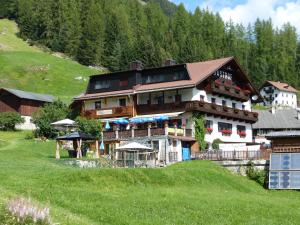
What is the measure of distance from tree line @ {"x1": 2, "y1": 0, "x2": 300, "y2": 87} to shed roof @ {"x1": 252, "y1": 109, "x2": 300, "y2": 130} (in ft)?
174

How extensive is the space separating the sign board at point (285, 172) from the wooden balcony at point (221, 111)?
52.6ft

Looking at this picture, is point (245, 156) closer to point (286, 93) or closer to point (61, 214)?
point (61, 214)

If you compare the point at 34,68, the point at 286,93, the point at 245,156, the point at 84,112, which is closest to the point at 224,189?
the point at 245,156

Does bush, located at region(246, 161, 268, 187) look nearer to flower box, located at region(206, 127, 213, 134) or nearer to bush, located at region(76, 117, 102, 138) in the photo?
flower box, located at region(206, 127, 213, 134)

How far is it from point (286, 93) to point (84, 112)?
95.2m

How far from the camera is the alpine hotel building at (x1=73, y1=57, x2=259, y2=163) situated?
55.4 meters

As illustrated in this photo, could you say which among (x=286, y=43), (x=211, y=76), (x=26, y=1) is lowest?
(x=211, y=76)

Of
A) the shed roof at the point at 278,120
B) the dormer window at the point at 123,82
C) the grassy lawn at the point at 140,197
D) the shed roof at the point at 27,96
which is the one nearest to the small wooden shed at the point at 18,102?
the shed roof at the point at 27,96

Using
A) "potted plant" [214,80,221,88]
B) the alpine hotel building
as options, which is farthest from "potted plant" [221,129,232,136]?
"potted plant" [214,80,221,88]

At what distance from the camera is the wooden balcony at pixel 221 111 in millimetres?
57375

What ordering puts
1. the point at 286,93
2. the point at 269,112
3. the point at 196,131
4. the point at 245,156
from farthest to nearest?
the point at 286,93 → the point at 269,112 → the point at 196,131 → the point at 245,156

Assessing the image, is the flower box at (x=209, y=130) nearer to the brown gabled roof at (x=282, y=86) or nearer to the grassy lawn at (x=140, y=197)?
the grassy lawn at (x=140, y=197)

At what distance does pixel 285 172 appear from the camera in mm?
41406

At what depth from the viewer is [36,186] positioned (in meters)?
25.7
